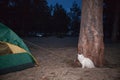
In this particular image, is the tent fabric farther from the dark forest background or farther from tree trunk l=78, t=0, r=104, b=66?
the dark forest background

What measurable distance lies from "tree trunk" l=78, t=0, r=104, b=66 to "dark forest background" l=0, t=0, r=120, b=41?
1823 cm

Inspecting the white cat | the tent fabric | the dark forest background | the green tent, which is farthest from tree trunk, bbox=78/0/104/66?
the dark forest background

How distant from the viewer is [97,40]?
337 inches

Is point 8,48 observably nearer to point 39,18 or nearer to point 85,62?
point 85,62

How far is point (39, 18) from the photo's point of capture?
57406mm

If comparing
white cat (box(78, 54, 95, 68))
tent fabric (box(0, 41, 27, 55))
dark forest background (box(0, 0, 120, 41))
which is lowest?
white cat (box(78, 54, 95, 68))

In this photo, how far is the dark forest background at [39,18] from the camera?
29008mm

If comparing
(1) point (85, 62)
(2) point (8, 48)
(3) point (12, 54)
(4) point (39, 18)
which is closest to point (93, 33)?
(1) point (85, 62)

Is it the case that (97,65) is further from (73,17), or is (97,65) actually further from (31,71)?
(73,17)

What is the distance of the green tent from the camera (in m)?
7.94

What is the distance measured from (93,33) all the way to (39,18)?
163 feet

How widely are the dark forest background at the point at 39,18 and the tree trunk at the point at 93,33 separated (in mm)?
18232

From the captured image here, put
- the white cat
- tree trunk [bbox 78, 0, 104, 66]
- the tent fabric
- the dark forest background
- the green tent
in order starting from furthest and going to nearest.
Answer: the dark forest background < tree trunk [bbox 78, 0, 104, 66] < the white cat < the tent fabric < the green tent

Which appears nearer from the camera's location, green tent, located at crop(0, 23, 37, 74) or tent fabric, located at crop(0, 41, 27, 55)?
green tent, located at crop(0, 23, 37, 74)
